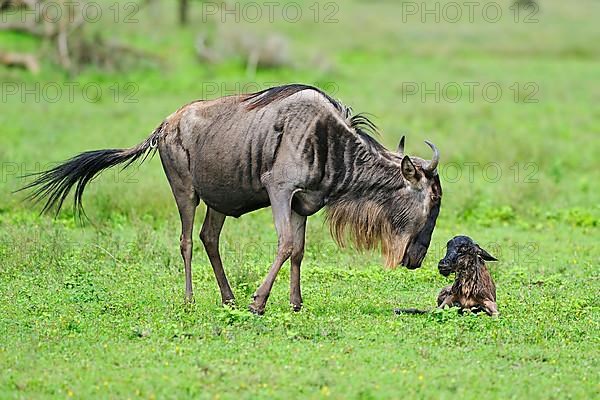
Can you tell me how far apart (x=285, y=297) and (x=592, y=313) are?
9.22 ft

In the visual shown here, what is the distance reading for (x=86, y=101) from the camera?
23.0m

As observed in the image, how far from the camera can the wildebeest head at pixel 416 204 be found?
29.3 feet

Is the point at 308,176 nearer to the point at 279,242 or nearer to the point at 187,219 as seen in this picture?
the point at 279,242

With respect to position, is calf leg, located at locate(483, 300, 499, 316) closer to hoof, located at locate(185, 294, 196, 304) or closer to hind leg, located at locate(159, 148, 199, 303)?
hoof, located at locate(185, 294, 196, 304)

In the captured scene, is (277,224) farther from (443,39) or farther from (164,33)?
(443,39)

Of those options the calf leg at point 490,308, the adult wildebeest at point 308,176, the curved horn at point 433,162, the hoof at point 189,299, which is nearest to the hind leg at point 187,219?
the hoof at point 189,299

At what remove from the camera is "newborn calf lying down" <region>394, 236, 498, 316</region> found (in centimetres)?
888

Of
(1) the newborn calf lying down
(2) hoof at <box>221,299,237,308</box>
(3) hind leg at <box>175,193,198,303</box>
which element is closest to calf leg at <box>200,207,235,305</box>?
(2) hoof at <box>221,299,237,308</box>

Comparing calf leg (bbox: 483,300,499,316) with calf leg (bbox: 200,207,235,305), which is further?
calf leg (bbox: 200,207,235,305)

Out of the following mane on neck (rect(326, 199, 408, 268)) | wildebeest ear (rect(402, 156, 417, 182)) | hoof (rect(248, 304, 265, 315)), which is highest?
wildebeest ear (rect(402, 156, 417, 182))

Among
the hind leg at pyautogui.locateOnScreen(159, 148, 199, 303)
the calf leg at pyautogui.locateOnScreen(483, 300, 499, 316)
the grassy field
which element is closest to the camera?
the grassy field

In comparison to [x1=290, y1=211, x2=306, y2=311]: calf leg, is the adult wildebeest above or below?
above

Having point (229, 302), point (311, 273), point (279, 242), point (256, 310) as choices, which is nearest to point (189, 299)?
point (229, 302)

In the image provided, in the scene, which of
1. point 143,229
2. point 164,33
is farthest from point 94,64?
point 143,229
